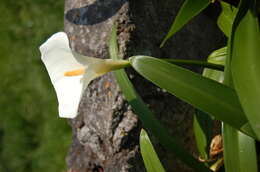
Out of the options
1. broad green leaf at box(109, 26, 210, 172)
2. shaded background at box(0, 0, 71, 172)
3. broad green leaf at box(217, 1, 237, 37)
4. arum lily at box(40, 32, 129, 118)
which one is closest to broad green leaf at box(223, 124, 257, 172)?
broad green leaf at box(109, 26, 210, 172)

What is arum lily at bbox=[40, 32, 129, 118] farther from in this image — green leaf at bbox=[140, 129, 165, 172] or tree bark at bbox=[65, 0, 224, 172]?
tree bark at bbox=[65, 0, 224, 172]

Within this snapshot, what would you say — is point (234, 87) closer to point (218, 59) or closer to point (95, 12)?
point (218, 59)

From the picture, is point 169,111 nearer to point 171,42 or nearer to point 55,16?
point 171,42

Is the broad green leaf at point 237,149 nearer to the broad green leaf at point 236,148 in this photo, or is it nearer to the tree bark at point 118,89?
the broad green leaf at point 236,148

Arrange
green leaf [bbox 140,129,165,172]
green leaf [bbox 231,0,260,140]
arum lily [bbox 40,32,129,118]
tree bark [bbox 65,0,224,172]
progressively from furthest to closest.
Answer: tree bark [bbox 65,0,224,172] → green leaf [bbox 140,129,165,172] → arum lily [bbox 40,32,129,118] → green leaf [bbox 231,0,260,140]

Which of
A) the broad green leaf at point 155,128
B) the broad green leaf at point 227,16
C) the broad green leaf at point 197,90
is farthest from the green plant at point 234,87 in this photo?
the broad green leaf at point 227,16

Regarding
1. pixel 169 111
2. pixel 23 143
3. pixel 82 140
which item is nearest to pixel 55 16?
pixel 23 143
